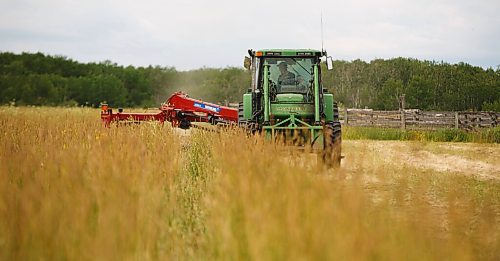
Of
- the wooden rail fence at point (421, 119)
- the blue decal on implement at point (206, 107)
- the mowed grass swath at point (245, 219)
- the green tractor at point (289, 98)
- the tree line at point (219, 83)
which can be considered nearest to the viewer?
the mowed grass swath at point (245, 219)

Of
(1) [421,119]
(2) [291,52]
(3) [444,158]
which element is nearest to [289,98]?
(2) [291,52]

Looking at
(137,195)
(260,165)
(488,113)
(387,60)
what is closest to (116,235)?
(137,195)

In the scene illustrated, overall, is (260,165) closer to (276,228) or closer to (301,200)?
(301,200)

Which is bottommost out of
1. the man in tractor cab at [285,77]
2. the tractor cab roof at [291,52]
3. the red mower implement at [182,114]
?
the red mower implement at [182,114]

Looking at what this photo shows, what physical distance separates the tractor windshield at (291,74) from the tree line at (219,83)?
1380cm

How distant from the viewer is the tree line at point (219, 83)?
27.9m

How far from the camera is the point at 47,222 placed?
2471mm

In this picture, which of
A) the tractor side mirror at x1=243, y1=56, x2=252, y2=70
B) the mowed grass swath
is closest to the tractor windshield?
the tractor side mirror at x1=243, y1=56, x2=252, y2=70

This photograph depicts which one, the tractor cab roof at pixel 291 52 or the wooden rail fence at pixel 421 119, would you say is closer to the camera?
the tractor cab roof at pixel 291 52

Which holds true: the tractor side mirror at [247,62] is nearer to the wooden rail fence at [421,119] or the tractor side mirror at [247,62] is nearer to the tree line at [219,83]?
the tree line at [219,83]

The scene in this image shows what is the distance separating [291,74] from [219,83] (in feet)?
116

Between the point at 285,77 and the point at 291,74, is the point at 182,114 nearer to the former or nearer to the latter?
the point at 285,77

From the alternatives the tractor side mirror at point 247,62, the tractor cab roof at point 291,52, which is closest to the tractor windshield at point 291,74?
the tractor cab roof at point 291,52

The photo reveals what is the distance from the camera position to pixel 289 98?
9828 mm
